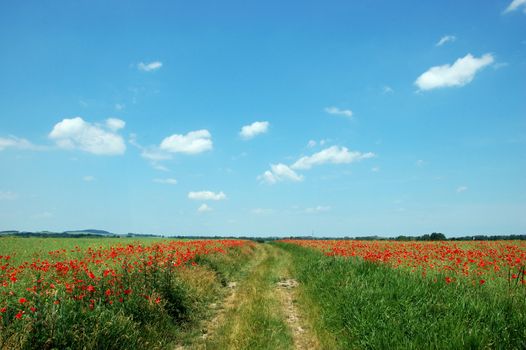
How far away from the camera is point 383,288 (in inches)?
Result: 336

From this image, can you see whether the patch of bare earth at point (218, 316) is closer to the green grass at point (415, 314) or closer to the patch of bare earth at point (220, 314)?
the patch of bare earth at point (220, 314)

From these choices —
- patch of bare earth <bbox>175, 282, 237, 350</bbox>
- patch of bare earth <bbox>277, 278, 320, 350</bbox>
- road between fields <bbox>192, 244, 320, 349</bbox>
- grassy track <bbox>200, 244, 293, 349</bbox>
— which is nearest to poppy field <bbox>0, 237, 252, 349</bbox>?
patch of bare earth <bbox>175, 282, 237, 350</bbox>

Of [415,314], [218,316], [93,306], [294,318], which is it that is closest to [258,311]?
[294,318]

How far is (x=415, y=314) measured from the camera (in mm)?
6762

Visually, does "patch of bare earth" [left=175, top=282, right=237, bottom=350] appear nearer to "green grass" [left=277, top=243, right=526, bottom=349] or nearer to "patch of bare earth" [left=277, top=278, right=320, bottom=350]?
"patch of bare earth" [left=277, top=278, right=320, bottom=350]

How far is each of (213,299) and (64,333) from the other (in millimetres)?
6689

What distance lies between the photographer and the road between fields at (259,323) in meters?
7.31

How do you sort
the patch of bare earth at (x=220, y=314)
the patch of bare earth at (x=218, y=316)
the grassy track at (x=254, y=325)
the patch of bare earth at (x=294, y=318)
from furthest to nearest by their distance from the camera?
the patch of bare earth at (x=220, y=314) < the patch of bare earth at (x=218, y=316) < the patch of bare earth at (x=294, y=318) < the grassy track at (x=254, y=325)

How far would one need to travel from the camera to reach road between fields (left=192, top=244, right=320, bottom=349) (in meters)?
7.31

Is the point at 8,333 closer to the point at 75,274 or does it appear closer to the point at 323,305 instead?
the point at 75,274

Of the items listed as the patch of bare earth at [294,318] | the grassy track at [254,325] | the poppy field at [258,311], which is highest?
the poppy field at [258,311]

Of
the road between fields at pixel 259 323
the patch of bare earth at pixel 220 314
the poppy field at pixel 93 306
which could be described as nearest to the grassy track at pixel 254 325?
the road between fields at pixel 259 323

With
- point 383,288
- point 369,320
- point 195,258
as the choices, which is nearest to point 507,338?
point 369,320

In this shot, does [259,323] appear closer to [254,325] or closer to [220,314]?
[254,325]
